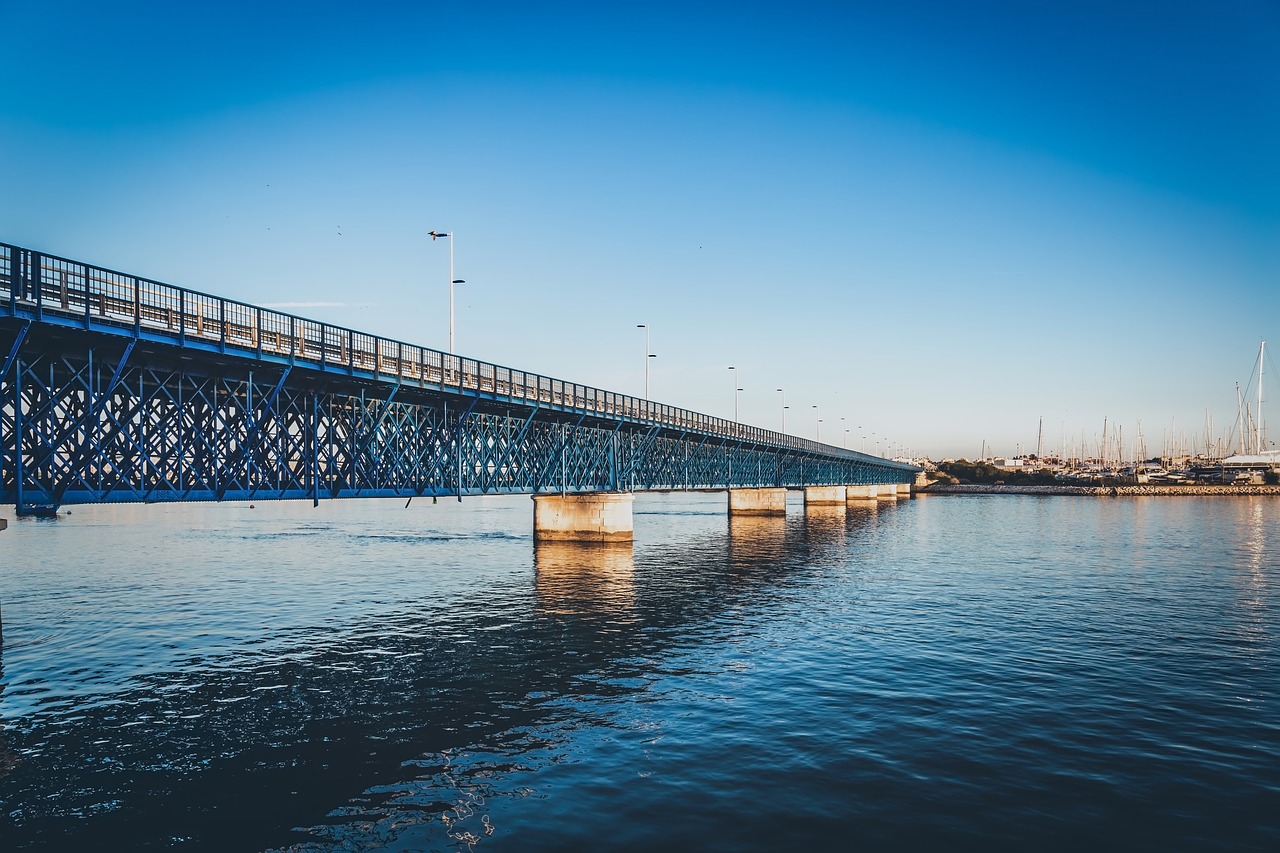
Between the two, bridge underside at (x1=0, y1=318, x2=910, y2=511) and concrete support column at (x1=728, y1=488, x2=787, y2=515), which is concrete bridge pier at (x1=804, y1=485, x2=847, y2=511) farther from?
bridge underside at (x1=0, y1=318, x2=910, y2=511)

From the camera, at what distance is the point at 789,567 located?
210 feet

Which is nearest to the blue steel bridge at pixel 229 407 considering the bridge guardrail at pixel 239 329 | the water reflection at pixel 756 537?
the bridge guardrail at pixel 239 329

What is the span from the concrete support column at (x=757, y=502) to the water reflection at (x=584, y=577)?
5847 centimetres

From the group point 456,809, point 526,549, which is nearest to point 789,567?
point 526,549

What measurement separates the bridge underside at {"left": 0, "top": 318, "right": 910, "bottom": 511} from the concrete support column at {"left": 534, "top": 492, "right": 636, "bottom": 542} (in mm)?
9554

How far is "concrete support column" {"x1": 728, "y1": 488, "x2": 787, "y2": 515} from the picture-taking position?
5103 inches

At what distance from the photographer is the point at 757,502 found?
13112 centimetres

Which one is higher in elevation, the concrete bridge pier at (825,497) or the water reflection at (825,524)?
the concrete bridge pier at (825,497)

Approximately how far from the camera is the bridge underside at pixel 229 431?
92.7ft

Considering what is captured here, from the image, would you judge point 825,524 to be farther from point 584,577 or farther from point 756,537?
point 584,577

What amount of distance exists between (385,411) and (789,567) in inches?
1394

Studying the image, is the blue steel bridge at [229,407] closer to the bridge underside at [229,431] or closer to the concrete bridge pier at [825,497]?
the bridge underside at [229,431]

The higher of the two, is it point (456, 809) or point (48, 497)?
point (48, 497)

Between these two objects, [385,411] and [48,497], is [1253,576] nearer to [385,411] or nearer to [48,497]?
[385,411]
